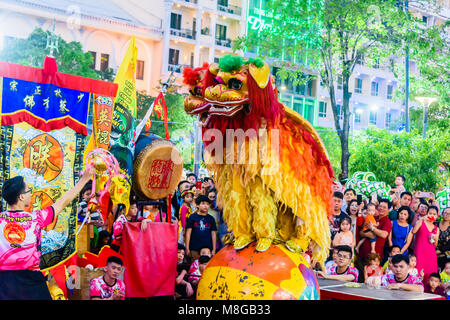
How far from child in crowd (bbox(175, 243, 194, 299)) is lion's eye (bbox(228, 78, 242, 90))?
128 inches

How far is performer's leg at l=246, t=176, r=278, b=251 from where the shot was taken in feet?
10.5

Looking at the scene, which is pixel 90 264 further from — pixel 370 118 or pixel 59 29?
pixel 370 118

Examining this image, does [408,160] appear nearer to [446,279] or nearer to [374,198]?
[374,198]

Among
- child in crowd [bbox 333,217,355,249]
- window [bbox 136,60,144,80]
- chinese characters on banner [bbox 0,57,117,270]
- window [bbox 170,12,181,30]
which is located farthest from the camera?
window [bbox 170,12,181,30]

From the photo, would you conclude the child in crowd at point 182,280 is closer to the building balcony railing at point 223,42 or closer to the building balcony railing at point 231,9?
the building balcony railing at point 223,42

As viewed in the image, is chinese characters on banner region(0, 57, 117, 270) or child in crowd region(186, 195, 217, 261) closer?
chinese characters on banner region(0, 57, 117, 270)

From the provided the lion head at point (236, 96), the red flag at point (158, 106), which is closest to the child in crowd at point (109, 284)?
the red flag at point (158, 106)

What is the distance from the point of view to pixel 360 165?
45.6 feet

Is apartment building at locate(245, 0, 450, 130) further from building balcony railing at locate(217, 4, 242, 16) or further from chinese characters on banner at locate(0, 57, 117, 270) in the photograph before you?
chinese characters on banner at locate(0, 57, 117, 270)

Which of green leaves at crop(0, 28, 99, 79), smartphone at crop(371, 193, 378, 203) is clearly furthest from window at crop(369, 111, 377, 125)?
smartphone at crop(371, 193, 378, 203)

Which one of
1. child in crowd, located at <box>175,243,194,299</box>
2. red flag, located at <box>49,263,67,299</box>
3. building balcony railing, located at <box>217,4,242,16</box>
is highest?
building balcony railing, located at <box>217,4,242,16</box>

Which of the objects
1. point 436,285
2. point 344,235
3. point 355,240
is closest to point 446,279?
point 436,285
